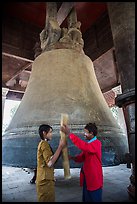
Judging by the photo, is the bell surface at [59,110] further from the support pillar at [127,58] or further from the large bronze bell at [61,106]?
the support pillar at [127,58]

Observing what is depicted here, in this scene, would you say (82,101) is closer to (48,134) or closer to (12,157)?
(48,134)

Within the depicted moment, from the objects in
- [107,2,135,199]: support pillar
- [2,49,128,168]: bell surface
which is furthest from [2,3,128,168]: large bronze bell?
[107,2,135,199]: support pillar

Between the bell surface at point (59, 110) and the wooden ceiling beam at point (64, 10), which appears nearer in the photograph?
the bell surface at point (59, 110)

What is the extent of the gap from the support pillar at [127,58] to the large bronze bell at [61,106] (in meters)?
0.26

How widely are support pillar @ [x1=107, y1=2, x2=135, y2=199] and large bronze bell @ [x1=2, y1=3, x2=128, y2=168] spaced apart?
256 millimetres

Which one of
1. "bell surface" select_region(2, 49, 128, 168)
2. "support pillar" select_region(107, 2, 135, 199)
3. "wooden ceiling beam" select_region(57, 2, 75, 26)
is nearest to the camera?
"support pillar" select_region(107, 2, 135, 199)

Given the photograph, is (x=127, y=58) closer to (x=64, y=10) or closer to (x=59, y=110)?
(x=59, y=110)

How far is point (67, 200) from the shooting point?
6.20 feet

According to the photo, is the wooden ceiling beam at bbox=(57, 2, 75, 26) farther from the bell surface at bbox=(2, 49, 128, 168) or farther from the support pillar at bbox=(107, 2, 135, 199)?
the support pillar at bbox=(107, 2, 135, 199)

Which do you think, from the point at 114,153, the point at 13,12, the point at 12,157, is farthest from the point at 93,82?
the point at 13,12

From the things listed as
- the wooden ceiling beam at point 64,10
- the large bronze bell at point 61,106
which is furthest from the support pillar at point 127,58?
the wooden ceiling beam at point 64,10

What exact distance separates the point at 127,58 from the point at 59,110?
81cm

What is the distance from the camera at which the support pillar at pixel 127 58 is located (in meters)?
1.55

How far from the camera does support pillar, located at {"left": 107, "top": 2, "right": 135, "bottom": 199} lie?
1554 mm
